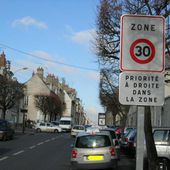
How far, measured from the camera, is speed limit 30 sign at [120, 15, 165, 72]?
5.34 metres

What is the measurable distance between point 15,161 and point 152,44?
17151 millimetres

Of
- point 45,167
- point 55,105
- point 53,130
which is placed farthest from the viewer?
point 55,105

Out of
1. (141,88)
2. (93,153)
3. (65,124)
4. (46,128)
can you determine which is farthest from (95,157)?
(65,124)

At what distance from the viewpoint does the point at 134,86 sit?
5363 mm

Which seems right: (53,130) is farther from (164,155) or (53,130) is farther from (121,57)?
(121,57)

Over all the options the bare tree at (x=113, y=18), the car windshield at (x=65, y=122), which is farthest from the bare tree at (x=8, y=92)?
the bare tree at (x=113, y=18)

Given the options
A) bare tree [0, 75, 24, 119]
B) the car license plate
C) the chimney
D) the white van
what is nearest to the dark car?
bare tree [0, 75, 24, 119]

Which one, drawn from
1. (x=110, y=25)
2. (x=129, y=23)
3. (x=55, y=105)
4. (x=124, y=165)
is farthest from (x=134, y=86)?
(x=55, y=105)

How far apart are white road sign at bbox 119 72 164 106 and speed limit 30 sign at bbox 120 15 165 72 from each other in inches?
3.1

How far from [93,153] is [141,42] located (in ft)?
40.1

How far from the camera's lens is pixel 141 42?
5.35 m

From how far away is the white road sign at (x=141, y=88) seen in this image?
5.31 metres

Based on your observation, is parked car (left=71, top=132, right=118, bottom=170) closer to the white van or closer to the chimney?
the white van

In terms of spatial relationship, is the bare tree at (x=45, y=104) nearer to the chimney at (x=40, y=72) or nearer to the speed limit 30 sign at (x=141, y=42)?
the chimney at (x=40, y=72)
